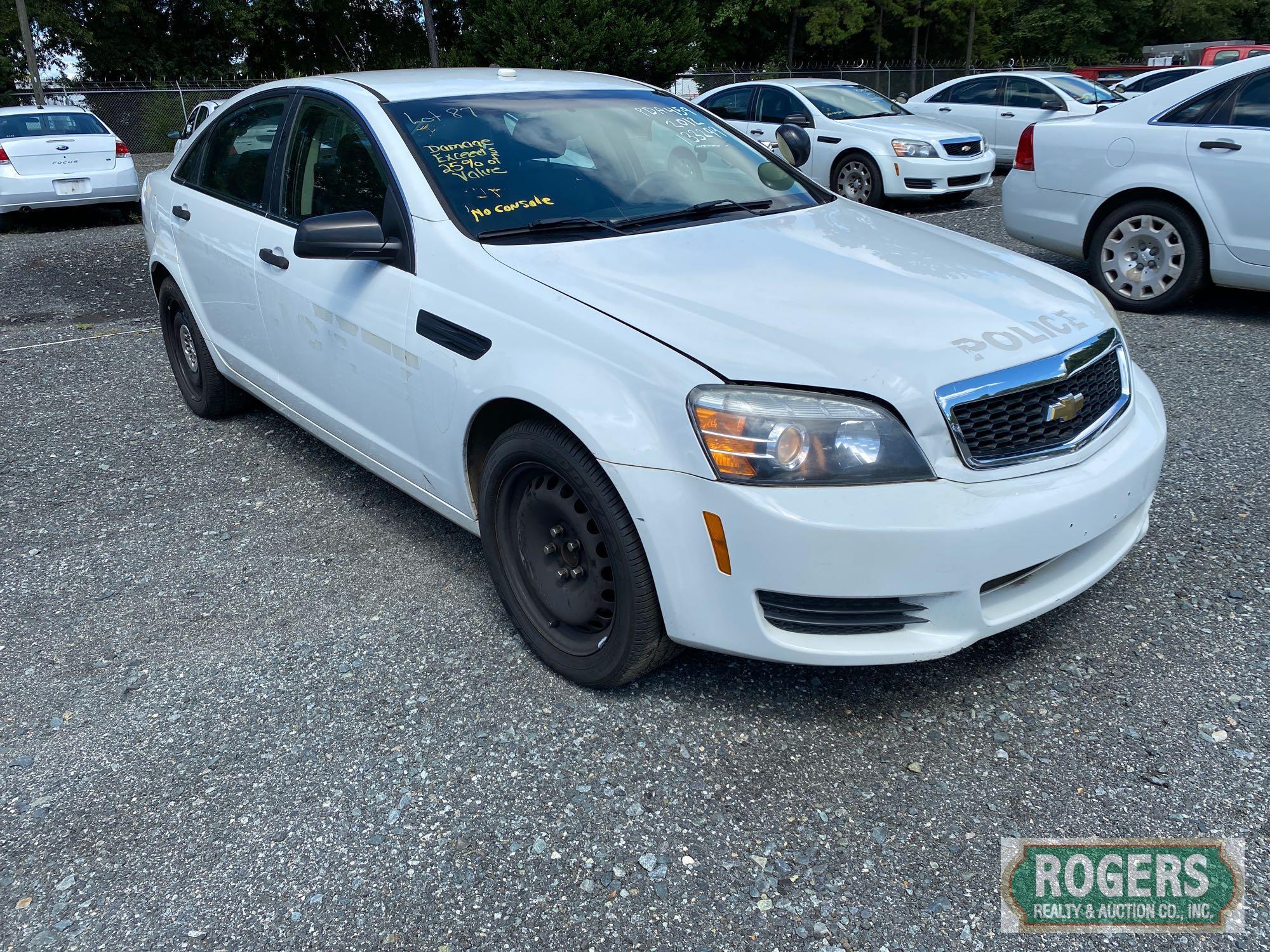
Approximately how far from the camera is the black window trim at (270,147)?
4.03 meters

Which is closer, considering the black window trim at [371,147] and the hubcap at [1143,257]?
the black window trim at [371,147]

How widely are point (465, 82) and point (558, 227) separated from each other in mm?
1002

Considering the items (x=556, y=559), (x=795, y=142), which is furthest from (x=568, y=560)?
(x=795, y=142)

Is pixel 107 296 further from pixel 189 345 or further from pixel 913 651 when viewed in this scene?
pixel 913 651

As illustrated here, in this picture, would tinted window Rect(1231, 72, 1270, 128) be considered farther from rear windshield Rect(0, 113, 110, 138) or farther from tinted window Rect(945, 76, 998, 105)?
rear windshield Rect(0, 113, 110, 138)

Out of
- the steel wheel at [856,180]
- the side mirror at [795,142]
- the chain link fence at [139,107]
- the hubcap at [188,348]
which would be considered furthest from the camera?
the chain link fence at [139,107]

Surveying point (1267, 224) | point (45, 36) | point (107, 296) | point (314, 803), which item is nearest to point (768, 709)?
point (314, 803)

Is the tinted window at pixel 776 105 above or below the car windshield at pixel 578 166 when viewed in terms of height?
above

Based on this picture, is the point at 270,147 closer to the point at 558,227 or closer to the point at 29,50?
the point at 558,227

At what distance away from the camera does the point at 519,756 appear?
8.77 ft

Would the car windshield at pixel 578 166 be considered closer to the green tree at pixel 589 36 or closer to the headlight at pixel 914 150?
the headlight at pixel 914 150

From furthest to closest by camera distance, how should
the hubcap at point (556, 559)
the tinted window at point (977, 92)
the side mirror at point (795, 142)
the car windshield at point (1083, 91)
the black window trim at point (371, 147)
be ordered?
the tinted window at point (977, 92) < the car windshield at point (1083, 91) < the side mirror at point (795, 142) < the black window trim at point (371, 147) < the hubcap at point (556, 559)

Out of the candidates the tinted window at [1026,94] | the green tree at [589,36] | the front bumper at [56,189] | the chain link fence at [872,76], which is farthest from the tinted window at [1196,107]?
the chain link fence at [872,76]

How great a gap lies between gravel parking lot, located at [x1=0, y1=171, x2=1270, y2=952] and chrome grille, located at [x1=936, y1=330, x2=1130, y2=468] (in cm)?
72
